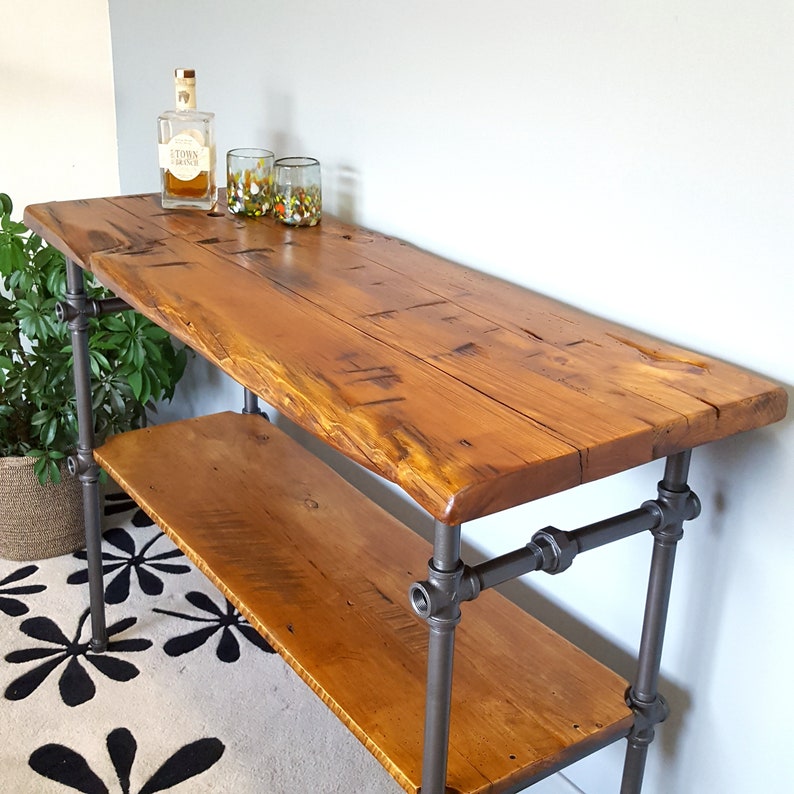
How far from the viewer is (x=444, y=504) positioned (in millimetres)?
761

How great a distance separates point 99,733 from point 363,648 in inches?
26.5

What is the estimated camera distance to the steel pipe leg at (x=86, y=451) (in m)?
1.65

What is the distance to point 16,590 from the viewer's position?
206 centimetres

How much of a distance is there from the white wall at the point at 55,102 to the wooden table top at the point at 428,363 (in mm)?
1190

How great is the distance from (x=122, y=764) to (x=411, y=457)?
3.49 ft

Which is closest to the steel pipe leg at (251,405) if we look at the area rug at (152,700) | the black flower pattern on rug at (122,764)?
the area rug at (152,700)

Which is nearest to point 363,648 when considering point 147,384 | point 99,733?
point 99,733

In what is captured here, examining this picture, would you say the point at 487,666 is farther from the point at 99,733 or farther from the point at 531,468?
the point at 99,733

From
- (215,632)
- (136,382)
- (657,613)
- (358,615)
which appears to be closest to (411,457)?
(657,613)

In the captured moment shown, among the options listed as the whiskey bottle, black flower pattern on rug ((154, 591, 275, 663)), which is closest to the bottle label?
the whiskey bottle

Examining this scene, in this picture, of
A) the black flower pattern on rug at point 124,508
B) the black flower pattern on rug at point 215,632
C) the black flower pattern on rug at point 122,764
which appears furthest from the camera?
the black flower pattern on rug at point 124,508

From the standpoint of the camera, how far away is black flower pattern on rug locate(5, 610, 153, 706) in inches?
Answer: 69.3

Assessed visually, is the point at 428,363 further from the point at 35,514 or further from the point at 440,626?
the point at 35,514

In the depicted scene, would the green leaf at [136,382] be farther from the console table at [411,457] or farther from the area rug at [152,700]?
the area rug at [152,700]
